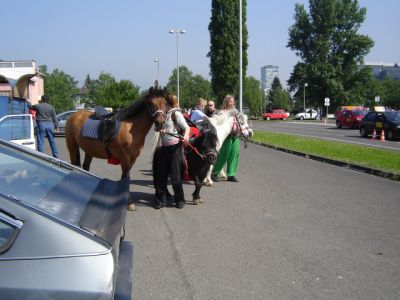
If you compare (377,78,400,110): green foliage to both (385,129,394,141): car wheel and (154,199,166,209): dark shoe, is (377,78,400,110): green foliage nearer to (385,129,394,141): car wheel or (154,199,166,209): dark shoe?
(385,129,394,141): car wheel

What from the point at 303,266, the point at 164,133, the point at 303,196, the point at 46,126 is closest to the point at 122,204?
the point at 303,266

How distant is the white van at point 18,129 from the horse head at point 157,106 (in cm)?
439

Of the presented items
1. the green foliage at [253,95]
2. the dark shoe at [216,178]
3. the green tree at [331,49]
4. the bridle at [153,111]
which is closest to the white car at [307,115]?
the green tree at [331,49]

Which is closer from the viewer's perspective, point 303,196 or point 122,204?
point 122,204

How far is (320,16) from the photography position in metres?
80.2

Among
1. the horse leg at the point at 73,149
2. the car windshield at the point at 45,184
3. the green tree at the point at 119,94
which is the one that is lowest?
the horse leg at the point at 73,149

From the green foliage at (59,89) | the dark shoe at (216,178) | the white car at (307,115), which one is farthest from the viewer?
the green foliage at (59,89)

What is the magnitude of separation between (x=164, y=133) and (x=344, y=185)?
4.87 metres

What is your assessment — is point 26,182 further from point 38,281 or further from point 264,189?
point 264,189

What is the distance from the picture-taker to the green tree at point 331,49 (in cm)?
7762

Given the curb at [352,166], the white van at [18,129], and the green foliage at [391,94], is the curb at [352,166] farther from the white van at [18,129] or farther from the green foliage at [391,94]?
the green foliage at [391,94]

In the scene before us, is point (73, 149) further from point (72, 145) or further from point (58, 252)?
point (58, 252)

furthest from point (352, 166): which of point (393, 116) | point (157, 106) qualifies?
point (393, 116)

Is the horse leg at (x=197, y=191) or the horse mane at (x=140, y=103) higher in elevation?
the horse mane at (x=140, y=103)
